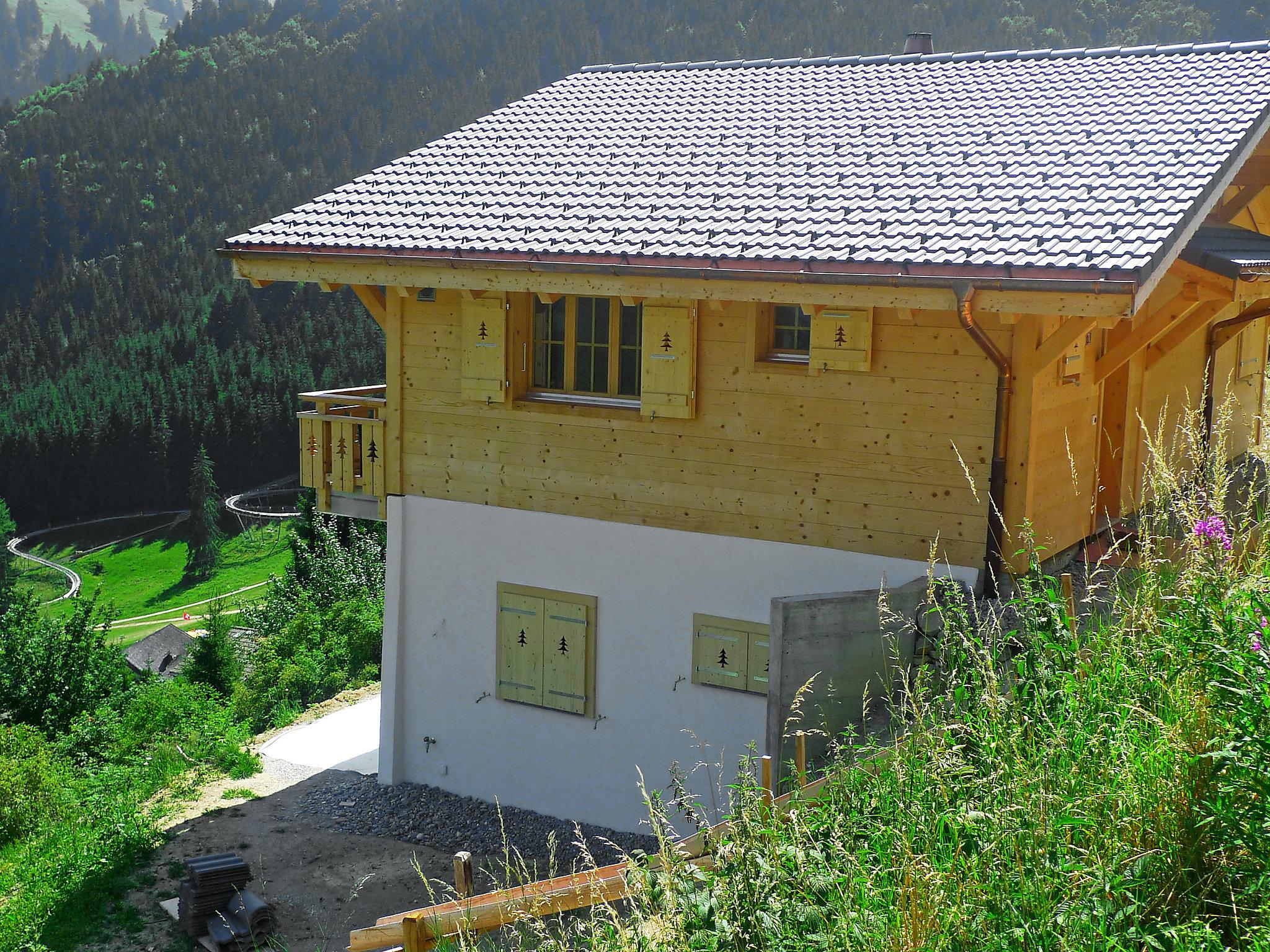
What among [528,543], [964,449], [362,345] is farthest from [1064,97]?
[362,345]

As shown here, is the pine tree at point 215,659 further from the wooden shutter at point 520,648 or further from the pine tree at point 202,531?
the pine tree at point 202,531

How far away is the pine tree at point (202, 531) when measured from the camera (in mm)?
88500

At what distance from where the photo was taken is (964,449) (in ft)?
30.2

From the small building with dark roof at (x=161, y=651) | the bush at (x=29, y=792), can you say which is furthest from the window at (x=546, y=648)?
the small building with dark roof at (x=161, y=651)

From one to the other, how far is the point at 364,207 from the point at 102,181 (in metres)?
129

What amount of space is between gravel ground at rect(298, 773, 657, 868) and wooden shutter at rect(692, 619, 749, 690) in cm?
153

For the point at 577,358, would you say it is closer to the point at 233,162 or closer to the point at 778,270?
the point at 778,270

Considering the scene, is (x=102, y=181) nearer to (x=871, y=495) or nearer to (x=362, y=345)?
(x=362, y=345)

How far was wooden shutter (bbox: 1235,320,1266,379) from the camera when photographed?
15.1m

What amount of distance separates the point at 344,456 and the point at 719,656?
4.23 m

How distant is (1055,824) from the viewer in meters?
3.79

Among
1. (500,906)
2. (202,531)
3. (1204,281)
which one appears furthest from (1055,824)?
(202,531)

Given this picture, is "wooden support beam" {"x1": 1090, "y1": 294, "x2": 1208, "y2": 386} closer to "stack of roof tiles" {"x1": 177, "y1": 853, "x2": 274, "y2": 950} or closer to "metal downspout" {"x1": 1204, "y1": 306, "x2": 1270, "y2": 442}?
"metal downspout" {"x1": 1204, "y1": 306, "x2": 1270, "y2": 442}

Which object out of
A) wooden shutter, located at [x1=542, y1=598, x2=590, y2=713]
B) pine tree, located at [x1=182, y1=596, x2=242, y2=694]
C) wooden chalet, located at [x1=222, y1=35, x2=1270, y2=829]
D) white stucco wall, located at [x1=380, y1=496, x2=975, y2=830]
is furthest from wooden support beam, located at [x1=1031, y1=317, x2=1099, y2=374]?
pine tree, located at [x1=182, y1=596, x2=242, y2=694]
